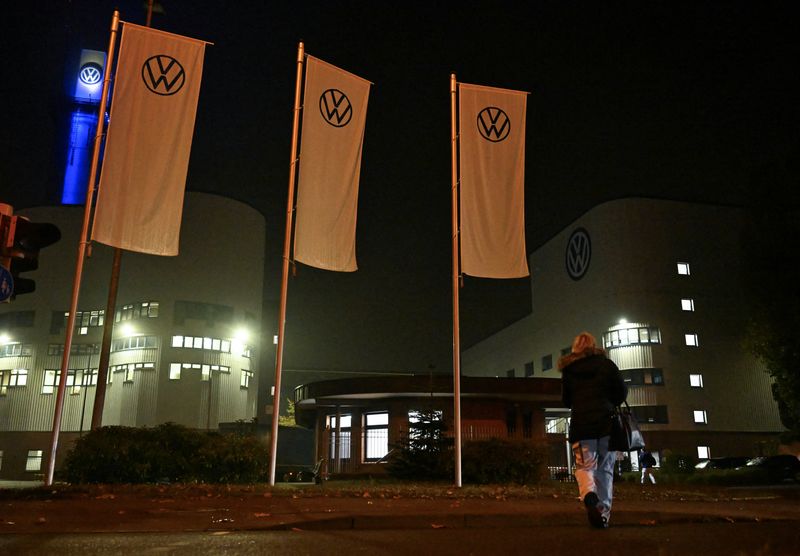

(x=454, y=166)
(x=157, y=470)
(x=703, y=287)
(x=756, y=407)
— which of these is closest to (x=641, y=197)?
(x=703, y=287)

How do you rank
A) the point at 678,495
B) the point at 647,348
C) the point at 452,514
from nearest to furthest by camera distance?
the point at 452,514 → the point at 678,495 → the point at 647,348

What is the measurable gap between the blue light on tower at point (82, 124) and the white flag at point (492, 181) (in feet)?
207

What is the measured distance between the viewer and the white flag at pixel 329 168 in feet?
44.9

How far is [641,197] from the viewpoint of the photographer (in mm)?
52531

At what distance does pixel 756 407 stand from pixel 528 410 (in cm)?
2527

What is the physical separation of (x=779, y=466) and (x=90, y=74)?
73.5 m

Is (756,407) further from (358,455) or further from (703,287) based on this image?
(358,455)

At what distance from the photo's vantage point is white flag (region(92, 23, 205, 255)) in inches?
512

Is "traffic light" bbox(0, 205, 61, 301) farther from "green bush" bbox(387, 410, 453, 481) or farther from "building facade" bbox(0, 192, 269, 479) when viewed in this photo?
"building facade" bbox(0, 192, 269, 479)

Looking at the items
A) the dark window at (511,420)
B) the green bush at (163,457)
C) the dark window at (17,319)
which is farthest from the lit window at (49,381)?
the green bush at (163,457)

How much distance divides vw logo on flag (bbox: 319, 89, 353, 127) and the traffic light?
6.84 meters

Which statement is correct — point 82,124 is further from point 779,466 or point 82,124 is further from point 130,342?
point 779,466

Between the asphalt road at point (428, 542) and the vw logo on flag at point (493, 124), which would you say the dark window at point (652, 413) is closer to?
the vw logo on flag at point (493, 124)

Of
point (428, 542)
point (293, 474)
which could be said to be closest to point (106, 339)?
point (293, 474)
